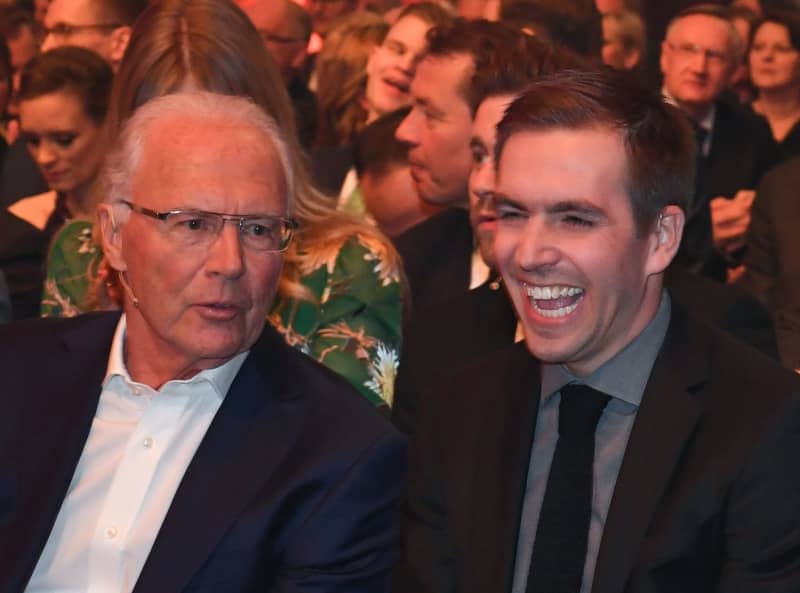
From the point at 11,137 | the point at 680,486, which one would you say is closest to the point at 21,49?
the point at 11,137

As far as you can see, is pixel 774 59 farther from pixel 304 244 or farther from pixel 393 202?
pixel 304 244

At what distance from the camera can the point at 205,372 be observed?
2924mm

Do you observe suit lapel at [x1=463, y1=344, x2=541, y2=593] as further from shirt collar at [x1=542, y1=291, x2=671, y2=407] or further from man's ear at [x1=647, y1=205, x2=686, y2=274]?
man's ear at [x1=647, y1=205, x2=686, y2=274]

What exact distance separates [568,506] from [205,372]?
78 cm

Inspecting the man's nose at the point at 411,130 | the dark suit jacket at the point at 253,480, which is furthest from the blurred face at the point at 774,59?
the dark suit jacket at the point at 253,480

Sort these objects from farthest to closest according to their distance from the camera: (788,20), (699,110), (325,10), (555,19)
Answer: (325,10), (788,20), (699,110), (555,19)

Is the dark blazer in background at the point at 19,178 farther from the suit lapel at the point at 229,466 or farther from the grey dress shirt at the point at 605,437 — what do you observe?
the grey dress shirt at the point at 605,437

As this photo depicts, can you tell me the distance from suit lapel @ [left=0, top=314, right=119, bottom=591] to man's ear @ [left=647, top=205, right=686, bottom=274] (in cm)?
113

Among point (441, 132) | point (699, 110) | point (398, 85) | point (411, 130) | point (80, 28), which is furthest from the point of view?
point (699, 110)

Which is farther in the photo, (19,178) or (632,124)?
(19,178)

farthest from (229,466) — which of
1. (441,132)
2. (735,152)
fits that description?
(735,152)

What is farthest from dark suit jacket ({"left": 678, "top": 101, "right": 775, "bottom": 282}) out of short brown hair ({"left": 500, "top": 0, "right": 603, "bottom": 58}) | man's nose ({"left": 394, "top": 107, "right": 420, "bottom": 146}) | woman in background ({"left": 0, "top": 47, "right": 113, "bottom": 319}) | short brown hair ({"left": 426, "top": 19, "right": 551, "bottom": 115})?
woman in background ({"left": 0, "top": 47, "right": 113, "bottom": 319})

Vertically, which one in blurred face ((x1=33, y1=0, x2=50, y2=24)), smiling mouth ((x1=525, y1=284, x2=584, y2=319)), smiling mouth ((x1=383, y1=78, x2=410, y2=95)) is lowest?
blurred face ((x1=33, y1=0, x2=50, y2=24))

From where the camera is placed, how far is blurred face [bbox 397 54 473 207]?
440cm
